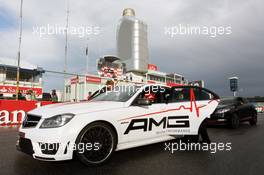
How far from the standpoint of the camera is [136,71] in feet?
275

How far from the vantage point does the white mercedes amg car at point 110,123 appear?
3.62 metres

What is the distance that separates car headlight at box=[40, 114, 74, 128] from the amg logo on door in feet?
3.85

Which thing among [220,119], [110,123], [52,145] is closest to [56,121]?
[52,145]

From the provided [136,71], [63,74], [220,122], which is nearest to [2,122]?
[63,74]

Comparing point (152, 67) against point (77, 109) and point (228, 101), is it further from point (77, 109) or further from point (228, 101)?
point (77, 109)

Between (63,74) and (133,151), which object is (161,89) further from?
(63,74)

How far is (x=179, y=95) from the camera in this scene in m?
5.55

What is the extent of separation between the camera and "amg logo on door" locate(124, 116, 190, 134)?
4.47 metres

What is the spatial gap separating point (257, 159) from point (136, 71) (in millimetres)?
79563

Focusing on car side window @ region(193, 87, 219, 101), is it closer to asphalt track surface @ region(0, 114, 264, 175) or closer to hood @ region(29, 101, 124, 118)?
asphalt track surface @ region(0, 114, 264, 175)

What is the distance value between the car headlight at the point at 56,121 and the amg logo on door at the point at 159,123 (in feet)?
3.85

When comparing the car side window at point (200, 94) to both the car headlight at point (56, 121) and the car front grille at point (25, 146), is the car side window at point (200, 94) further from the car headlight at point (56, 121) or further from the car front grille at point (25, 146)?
the car front grille at point (25, 146)

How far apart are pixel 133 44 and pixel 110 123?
8541 centimetres

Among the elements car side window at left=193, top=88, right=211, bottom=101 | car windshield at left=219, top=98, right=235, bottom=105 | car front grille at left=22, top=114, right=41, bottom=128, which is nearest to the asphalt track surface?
car front grille at left=22, top=114, right=41, bottom=128
